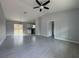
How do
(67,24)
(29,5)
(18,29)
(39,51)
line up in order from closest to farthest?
1. (39,51)
2. (29,5)
3. (67,24)
4. (18,29)

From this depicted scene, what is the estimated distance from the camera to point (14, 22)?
40.2 feet

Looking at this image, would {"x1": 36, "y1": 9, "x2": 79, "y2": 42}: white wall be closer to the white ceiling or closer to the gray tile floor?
the white ceiling

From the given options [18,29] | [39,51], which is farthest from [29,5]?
[18,29]

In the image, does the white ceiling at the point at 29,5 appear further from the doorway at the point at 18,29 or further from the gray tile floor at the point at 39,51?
the doorway at the point at 18,29

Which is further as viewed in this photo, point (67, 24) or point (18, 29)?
point (18, 29)

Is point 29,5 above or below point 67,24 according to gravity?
above

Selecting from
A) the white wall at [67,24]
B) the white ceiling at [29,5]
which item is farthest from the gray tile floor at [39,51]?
the white ceiling at [29,5]

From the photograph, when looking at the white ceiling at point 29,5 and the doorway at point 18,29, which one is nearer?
the white ceiling at point 29,5

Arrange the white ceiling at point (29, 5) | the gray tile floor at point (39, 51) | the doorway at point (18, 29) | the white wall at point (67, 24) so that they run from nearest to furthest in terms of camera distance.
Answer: the gray tile floor at point (39, 51) → the white ceiling at point (29, 5) → the white wall at point (67, 24) → the doorway at point (18, 29)

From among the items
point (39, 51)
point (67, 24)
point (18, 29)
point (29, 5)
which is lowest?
point (39, 51)

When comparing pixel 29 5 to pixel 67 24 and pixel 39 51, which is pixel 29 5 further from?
pixel 39 51

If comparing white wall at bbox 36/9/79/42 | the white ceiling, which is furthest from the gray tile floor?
the white ceiling

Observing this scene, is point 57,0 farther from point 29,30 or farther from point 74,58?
point 29,30

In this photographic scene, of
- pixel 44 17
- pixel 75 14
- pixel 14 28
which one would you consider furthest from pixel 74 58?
pixel 14 28
